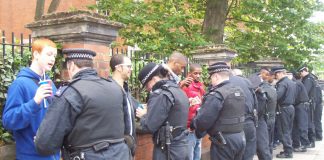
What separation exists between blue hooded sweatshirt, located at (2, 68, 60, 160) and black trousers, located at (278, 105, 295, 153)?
7386 mm

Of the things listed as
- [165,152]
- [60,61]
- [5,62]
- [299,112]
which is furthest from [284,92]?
[5,62]

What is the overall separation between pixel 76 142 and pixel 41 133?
30 cm

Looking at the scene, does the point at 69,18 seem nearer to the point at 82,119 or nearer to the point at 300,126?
the point at 82,119

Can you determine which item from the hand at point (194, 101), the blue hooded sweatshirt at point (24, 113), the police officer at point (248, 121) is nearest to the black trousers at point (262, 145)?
the police officer at point (248, 121)

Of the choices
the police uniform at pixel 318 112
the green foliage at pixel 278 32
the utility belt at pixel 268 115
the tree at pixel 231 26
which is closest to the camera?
the utility belt at pixel 268 115

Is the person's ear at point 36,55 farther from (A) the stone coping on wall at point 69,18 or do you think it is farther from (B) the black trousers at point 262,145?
(B) the black trousers at point 262,145

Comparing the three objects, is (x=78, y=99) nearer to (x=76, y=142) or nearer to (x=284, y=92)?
(x=76, y=142)

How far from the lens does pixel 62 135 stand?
3.26 metres

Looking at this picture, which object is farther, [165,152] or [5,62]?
[165,152]

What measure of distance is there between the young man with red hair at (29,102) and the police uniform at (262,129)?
5.13 m

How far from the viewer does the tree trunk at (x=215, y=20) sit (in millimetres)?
12641

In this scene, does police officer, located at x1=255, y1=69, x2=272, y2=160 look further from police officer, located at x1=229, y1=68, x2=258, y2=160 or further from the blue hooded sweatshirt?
the blue hooded sweatshirt

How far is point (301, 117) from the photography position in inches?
425

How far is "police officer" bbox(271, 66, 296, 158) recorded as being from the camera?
9.91 m
